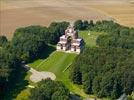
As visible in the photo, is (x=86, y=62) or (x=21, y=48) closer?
(x=86, y=62)

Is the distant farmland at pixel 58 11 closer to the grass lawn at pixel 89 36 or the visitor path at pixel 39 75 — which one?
the grass lawn at pixel 89 36

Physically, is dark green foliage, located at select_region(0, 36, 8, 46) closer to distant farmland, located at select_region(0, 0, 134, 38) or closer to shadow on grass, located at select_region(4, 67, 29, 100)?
distant farmland, located at select_region(0, 0, 134, 38)

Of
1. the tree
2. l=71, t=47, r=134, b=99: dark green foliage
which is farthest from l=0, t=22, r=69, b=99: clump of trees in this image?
l=71, t=47, r=134, b=99: dark green foliage

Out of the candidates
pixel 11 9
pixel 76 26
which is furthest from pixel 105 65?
pixel 11 9

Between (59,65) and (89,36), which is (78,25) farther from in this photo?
(59,65)

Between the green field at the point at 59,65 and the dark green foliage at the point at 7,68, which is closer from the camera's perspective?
the dark green foliage at the point at 7,68

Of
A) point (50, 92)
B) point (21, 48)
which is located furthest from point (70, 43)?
point (50, 92)

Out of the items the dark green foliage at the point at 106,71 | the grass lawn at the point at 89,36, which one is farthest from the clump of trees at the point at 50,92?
the grass lawn at the point at 89,36
